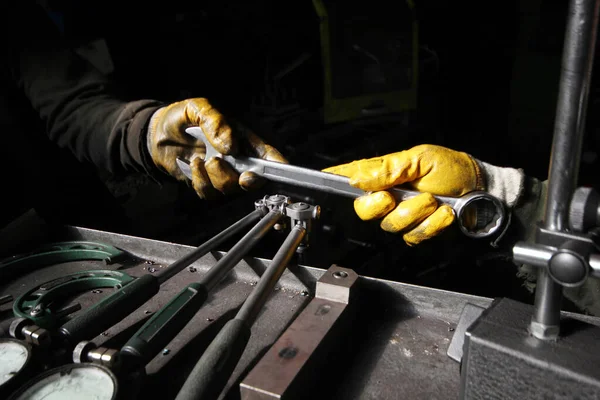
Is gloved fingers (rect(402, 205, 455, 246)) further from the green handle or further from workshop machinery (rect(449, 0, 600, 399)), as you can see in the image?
the green handle

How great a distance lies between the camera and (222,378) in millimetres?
604

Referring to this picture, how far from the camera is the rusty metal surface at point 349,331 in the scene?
71 cm

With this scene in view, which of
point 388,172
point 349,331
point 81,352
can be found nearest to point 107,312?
point 81,352

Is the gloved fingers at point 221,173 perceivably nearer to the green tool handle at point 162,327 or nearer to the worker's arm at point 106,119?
the worker's arm at point 106,119

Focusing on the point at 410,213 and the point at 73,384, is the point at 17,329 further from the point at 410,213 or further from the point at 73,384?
the point at 410,213

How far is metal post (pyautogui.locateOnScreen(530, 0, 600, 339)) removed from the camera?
453mm

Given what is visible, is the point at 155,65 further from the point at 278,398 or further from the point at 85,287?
the point at 278,398

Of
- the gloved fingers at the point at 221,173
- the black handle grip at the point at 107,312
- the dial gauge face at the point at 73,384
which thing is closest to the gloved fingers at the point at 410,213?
the gloved fingers at the point at 221,173

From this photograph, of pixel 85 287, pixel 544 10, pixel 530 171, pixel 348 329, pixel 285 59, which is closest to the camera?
pixel 348 329

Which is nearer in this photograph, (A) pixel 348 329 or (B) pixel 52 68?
(A) pixel 348 329

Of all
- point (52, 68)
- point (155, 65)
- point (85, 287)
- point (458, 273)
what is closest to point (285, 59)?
point (155, 65)

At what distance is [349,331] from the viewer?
825mm

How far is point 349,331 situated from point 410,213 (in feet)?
1.11

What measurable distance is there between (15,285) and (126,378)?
0.55 meters
